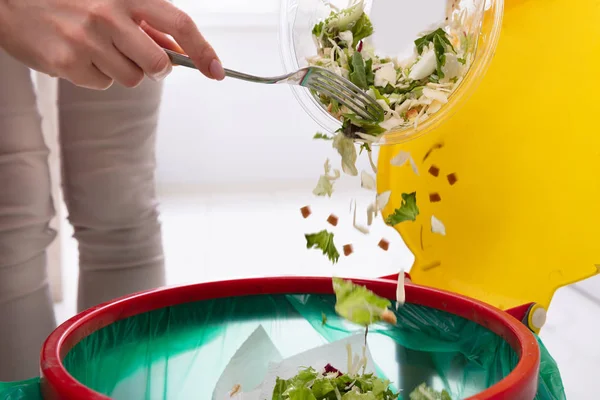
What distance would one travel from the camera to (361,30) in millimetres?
574

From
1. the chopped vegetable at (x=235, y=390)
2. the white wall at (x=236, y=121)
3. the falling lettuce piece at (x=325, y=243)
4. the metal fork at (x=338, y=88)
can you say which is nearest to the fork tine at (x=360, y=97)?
the metal fork at (x=338, y=88)

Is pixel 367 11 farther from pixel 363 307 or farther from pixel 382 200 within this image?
pixel 363 307

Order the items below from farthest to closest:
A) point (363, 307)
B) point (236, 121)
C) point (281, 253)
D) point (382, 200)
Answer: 1. point (236, 121)
2. point (281, 253)
3. point (382, 200)
4. point (363, 307)

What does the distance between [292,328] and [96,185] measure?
276mm

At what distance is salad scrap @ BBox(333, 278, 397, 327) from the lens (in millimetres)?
416

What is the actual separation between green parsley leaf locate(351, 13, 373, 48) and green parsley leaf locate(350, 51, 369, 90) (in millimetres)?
22

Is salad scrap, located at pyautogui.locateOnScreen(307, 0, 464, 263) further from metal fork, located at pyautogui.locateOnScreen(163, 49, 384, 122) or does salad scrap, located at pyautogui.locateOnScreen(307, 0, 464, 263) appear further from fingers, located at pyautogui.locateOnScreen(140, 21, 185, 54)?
fingers, located at pyautogui.locateOnScreen(140, 21, 185, 54)

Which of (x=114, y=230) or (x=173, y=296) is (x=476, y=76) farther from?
(x=114, y=230)

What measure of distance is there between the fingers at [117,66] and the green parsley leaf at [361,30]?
17 cm

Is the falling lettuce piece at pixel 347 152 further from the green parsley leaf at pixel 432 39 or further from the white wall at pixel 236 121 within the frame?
the white wall at pixel 236 121

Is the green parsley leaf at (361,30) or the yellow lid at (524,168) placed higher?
the green parsley leaf at (361,30)

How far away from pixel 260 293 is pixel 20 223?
10.5 inches

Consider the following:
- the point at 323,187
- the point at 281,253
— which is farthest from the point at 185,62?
the point at 281,253

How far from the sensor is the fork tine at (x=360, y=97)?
53 centimetres
